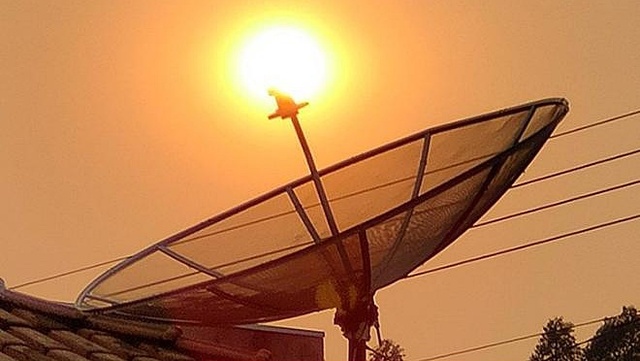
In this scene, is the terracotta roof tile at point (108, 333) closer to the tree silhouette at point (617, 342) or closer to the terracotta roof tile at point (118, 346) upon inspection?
the terracotta roof tile at point (118, 346)

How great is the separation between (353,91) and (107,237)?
244 centimetres

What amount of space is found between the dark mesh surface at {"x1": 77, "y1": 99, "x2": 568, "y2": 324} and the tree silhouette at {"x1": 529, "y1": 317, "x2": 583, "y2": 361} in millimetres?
2699

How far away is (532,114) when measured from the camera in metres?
5.21

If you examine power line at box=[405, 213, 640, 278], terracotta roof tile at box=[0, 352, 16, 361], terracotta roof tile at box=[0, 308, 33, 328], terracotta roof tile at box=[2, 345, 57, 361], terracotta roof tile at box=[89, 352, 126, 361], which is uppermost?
power line at box=[405, 213, 640, 278]

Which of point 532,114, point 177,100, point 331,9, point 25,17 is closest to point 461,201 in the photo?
point 532,114

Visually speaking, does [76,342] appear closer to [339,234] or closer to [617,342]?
[339,234]

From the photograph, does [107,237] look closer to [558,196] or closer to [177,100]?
[177,100]

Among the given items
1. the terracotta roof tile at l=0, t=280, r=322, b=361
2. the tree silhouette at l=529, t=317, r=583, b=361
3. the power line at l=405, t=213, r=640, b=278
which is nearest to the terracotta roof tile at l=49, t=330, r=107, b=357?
the terracotta roof tile at l=0, t=280, r=322, b=361

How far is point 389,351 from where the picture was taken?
8.74m

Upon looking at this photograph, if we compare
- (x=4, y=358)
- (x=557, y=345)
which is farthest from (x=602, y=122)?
(x=4, y=358)

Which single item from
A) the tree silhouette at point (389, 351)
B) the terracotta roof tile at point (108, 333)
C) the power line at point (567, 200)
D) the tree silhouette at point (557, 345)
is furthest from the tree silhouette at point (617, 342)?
the terracotta roof tile at point (108, 333)

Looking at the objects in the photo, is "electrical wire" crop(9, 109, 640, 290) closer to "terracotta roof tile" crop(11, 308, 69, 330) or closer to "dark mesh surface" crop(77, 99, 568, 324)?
"terracotta roof tile" crop(11, 308, 69, 330)

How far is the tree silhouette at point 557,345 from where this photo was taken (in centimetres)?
807

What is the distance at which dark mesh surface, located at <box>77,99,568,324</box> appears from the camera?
515cm
